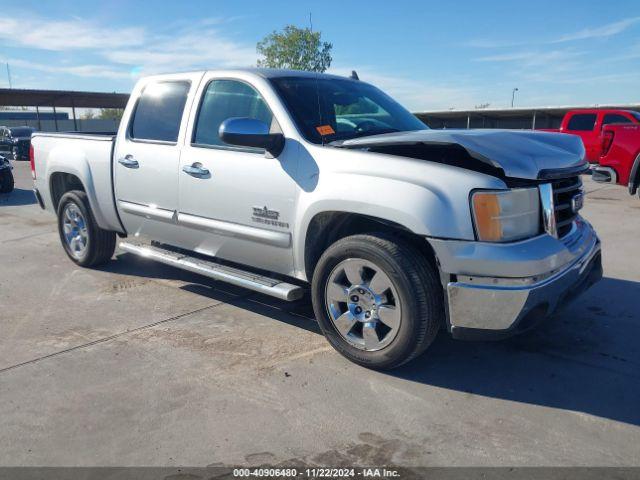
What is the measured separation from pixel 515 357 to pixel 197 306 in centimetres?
258

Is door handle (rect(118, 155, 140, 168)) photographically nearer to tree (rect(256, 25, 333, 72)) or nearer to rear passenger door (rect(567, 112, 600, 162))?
rear passenger door (rect(567, 112, 600, 162))

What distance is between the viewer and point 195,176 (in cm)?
430

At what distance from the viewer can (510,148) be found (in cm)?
324

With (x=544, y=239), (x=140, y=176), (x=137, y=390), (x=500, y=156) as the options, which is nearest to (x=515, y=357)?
(x=544, y=239)

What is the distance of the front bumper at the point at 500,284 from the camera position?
117 inches

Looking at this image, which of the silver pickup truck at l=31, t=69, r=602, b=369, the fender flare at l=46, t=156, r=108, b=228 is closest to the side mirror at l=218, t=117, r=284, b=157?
the silver pickup truck at l=31, t=69, r=602, b=369

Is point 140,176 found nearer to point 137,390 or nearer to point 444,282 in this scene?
point 137,390

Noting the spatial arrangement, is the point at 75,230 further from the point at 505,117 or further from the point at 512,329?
the point at 505,117

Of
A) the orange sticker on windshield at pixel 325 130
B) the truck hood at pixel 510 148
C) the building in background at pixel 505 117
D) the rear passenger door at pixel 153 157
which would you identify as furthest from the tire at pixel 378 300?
the building in background at pixel 505 117

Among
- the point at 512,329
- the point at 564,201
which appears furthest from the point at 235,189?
the point at 564,201

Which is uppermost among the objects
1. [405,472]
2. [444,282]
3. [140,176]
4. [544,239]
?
[140,176]

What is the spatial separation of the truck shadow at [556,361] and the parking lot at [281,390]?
13 millimetres

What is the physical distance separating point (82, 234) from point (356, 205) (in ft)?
12.4

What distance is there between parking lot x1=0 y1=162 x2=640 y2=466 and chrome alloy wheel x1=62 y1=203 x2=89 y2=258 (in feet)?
3.56
